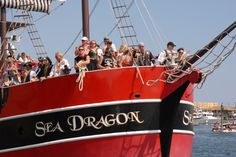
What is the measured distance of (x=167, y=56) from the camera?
15633 mm

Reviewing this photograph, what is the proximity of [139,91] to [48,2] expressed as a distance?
13172 millimetres

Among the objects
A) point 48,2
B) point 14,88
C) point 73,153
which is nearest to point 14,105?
point 14,88

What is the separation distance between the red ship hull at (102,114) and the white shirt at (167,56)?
0.42m

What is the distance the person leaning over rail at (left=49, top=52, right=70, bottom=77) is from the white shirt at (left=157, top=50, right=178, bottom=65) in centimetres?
224

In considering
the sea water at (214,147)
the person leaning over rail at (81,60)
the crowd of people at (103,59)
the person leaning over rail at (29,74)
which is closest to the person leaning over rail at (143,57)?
the crowd of people at (103,59)

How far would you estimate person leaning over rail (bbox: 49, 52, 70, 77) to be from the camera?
1539cm

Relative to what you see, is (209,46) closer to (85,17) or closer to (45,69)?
(45,69)

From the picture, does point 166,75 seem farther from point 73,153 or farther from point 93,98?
point 73,153

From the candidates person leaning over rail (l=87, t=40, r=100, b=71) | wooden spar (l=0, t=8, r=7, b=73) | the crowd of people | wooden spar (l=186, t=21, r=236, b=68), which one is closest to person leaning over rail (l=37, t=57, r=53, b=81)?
the crowd of people

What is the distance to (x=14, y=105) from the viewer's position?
51.1ft

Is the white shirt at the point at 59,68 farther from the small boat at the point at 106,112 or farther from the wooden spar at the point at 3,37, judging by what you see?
the wooden spar at the point at 3,37

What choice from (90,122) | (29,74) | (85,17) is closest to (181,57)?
(90,122)

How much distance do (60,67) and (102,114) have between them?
168 centimetres

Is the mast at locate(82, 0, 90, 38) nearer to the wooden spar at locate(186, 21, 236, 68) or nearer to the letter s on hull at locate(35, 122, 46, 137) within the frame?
the letter s on hull at locate(35, 122, 46, 137)
